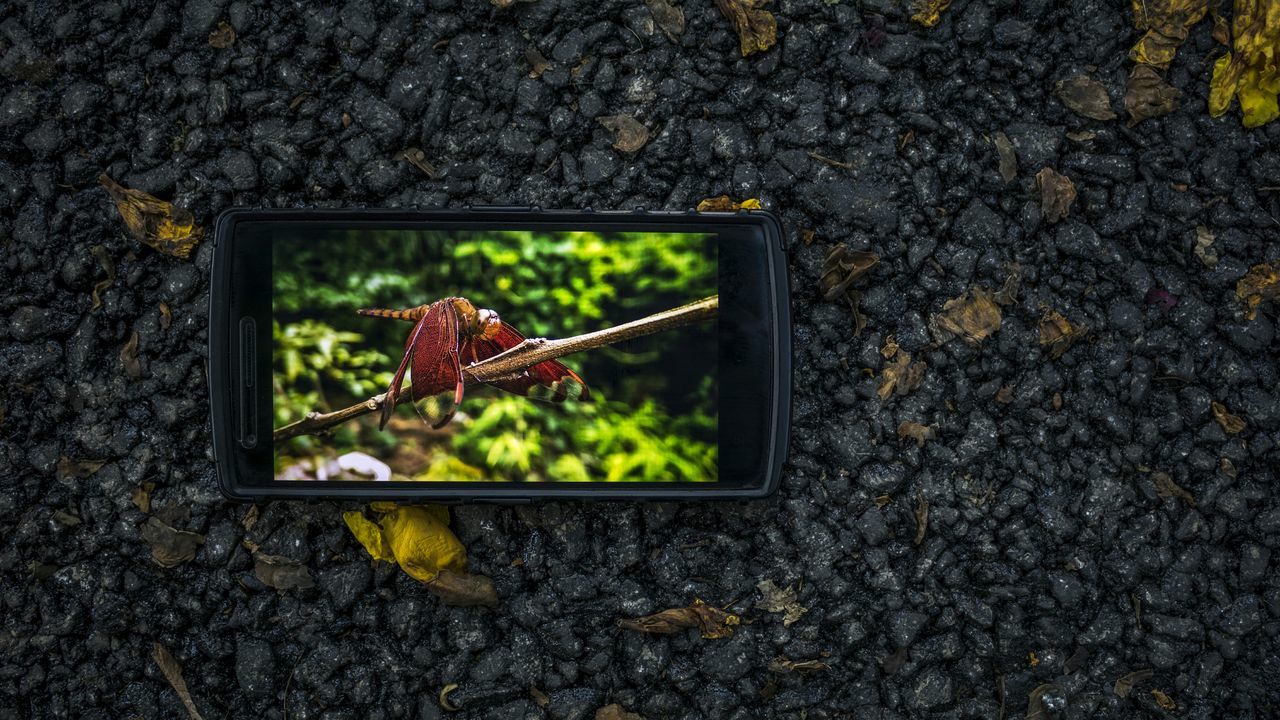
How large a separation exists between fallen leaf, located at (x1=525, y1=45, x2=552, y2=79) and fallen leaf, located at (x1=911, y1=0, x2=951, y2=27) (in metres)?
0.84

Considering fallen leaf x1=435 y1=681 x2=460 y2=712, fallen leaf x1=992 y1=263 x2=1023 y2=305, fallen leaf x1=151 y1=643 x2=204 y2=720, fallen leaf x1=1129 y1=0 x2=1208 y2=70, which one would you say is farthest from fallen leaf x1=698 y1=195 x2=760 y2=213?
fallen leaf x1=151 y1=643 x2=204 y2=720

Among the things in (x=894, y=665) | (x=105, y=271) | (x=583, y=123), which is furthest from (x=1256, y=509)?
(x=105, y=271)

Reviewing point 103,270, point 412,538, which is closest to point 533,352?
point 412,538

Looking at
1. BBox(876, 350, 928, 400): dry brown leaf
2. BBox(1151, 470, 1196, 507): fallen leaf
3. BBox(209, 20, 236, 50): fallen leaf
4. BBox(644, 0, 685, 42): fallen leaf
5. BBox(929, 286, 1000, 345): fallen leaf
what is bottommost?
BBox(1151, 470, 1196, 507): fallen leaf

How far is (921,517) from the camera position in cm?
197

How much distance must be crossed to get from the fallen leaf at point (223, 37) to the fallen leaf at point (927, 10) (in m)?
1.54

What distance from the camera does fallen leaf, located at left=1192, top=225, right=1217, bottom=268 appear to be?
6.57 feet

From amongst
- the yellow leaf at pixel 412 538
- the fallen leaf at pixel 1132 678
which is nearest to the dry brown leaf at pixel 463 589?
the yellow leaf at pixel 412 538

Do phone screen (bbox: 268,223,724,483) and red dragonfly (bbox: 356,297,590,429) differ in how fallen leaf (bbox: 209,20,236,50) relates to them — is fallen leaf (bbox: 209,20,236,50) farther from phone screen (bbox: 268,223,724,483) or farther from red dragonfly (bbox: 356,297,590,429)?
red dragonfly (bbox: 356,297,590,429)

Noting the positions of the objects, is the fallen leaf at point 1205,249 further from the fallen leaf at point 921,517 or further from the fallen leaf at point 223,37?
the fallen leaf at point 223,37

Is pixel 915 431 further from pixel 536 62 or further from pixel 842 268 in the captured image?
pixel 536 62

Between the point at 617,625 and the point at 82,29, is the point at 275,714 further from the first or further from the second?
the point at 82,29

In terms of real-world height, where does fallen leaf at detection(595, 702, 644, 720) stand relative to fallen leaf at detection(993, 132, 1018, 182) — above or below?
below

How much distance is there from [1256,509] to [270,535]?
223cm
